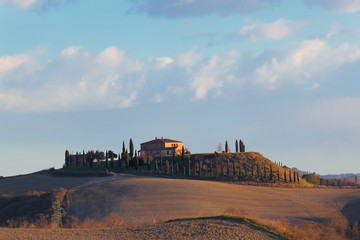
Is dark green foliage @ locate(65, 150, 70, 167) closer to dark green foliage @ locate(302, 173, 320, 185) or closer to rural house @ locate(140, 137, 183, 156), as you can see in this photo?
rural house @ locate(140, 137, 183, 156)

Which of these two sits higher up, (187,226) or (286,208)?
(187,226)

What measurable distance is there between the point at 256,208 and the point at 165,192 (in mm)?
13154

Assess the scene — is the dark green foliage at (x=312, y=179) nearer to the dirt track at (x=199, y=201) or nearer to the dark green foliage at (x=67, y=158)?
the dirt track at (x=199, y=201)

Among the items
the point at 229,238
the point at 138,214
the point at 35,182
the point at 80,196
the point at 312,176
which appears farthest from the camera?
the point at 312,176

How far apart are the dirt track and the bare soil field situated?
17.4 metres

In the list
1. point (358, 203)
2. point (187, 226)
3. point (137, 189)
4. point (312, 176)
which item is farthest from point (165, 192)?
point (312, 176)

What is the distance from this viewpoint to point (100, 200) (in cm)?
5909

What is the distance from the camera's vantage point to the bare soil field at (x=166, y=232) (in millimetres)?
25434

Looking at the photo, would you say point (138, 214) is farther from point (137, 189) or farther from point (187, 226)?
point (187, 226)

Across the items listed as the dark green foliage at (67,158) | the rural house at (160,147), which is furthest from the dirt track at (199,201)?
the rural house at (160,147)

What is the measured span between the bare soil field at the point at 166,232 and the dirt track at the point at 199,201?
57.1 ft

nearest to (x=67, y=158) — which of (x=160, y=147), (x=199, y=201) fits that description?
(x=160, y=147)

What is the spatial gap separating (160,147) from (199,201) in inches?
2371

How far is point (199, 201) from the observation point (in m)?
58.5
